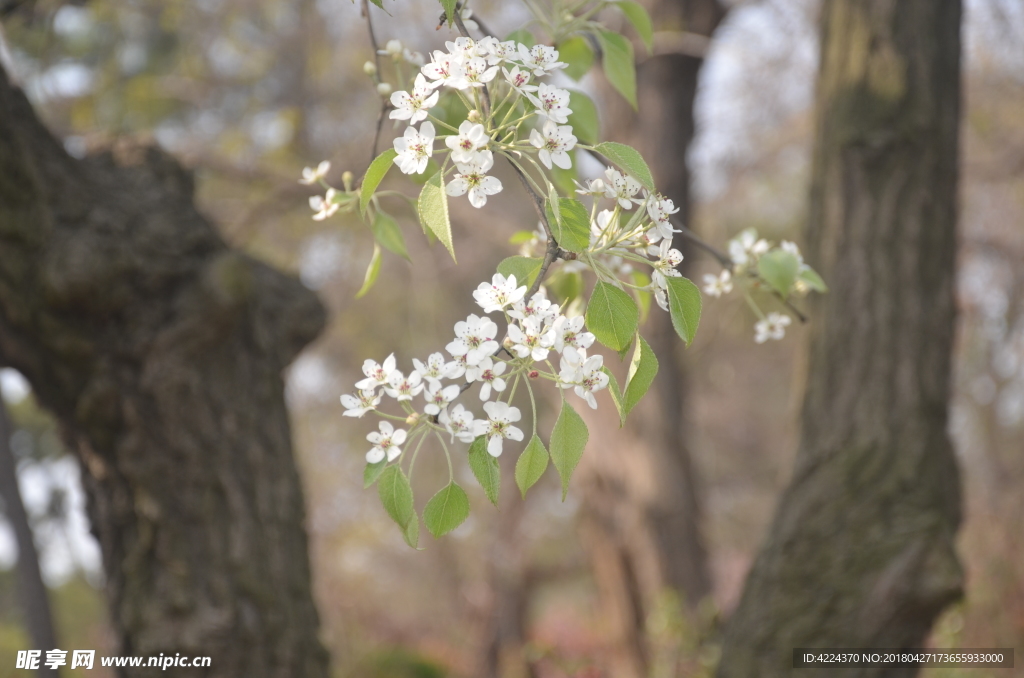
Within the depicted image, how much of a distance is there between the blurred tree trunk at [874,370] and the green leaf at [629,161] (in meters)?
1.35

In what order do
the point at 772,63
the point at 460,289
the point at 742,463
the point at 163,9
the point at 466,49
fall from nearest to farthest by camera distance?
the point at 466,49, the point at 772,63, the point at 163,9, the point at 460,289, the point at 742,463

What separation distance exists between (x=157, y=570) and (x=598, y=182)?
134 centimetres

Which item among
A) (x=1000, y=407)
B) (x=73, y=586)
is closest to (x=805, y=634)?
(x=1000, y=407)

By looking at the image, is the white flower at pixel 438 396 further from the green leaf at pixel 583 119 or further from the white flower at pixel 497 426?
the green leaf at pixel 583 119

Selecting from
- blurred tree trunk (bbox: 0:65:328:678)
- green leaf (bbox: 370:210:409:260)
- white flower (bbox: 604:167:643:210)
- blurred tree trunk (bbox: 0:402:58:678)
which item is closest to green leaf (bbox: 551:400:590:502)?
white flower (bbox: 604:167:643:210)

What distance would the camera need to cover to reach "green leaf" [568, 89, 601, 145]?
1.23 metres

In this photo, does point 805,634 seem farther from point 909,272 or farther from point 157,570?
point 157,570

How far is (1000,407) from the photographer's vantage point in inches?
212

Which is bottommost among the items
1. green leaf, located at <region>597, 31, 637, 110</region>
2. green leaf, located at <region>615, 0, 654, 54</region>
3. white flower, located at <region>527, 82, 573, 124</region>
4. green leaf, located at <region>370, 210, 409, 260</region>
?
white flower, located at <region>527, 82, 573, 124</region>

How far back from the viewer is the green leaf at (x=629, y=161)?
780mm

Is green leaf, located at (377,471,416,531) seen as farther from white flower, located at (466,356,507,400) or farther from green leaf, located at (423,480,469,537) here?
white flower, located at (466,356,507,400)

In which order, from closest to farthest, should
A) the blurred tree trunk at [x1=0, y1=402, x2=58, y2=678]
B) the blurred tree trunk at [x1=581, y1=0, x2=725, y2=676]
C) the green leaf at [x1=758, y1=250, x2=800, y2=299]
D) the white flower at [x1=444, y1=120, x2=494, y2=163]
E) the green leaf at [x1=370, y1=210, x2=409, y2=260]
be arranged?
the white flower at [x1=444, y1=120, x2=494, y2=163] < the green leaf at [x1=758, y1=250, x2=800, y2=299] < the green leaf at [x1=370, y1=210, x2=409, y2=260] < the blurred tree trunk at [x1=0, y1=402, x2=58, y2=678] < the blurred tree trunk at [x1=581, y1=0, x2=725, y2=676]

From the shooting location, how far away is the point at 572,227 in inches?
31.3

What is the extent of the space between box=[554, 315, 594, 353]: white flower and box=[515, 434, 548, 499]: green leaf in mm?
112
